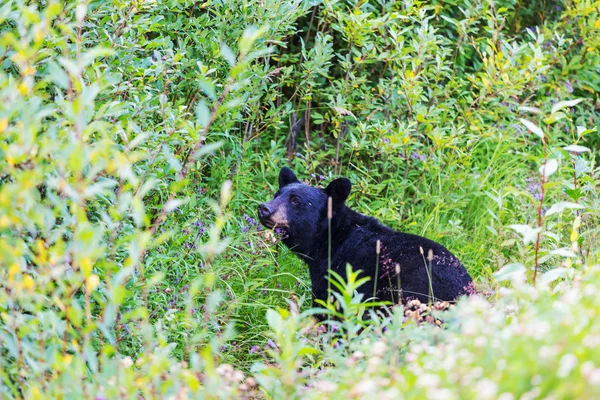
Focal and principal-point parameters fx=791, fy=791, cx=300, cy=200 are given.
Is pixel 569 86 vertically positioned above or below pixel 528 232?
below

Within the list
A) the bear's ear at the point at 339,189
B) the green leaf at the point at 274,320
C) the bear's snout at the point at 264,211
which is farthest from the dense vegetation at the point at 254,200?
the bear's ear at the point at 339,189

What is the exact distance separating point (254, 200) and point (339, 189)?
0.89 metres

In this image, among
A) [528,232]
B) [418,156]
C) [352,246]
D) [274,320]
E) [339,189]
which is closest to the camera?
[274,320]

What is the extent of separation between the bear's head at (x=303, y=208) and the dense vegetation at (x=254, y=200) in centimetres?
19

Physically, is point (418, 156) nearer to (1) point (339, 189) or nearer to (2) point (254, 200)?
(1) point (339, 189)

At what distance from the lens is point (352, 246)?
19.1ft

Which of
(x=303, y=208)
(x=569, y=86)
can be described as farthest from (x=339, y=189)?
(x=569, y=86)

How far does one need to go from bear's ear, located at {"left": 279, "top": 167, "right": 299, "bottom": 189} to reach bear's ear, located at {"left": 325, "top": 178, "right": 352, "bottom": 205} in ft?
1.07

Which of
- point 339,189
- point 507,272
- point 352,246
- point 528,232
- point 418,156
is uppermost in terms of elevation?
point 528,232

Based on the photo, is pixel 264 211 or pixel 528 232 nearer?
pixel 528 232

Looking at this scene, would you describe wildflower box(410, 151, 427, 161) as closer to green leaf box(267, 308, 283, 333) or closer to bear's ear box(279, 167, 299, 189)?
bear's ear box(279, 167, 299, 189)

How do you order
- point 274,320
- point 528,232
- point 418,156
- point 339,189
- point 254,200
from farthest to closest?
point 418,156 → point 254,200 → point 339,189 → point 528,232 → point 274,320

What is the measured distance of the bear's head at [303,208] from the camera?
596 centimetres

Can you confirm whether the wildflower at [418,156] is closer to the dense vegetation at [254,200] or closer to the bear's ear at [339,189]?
the dense vegetation at [254,200]
